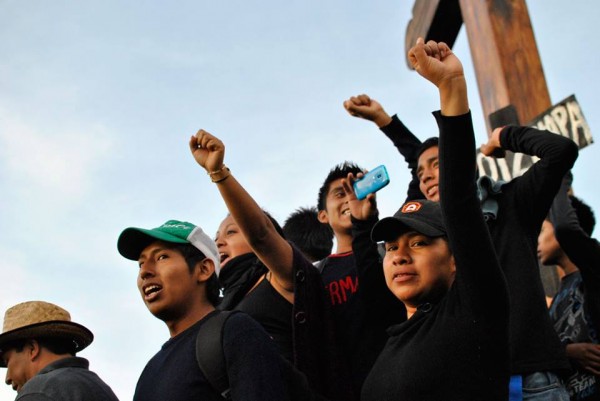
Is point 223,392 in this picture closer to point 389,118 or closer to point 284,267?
point 284,267

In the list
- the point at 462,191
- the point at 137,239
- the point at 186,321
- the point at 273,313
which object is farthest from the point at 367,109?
the point at 462,191

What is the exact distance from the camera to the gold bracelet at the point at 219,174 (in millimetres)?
2570

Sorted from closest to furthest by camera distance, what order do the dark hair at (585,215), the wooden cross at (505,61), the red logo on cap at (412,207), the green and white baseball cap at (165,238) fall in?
the red logo on cap at (412,207) < the green and white baseball cap at (165,238) < the dark hair at (585,215) < the wooden cross at (505,61)

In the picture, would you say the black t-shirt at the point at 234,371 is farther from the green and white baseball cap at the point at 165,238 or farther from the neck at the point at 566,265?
the neck at the point at 566,265

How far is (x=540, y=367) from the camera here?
7.89 feet

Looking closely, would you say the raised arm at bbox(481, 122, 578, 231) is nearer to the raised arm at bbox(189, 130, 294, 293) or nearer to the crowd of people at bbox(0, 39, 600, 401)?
the crowd of people at bbox(0, 39, 600, 401)

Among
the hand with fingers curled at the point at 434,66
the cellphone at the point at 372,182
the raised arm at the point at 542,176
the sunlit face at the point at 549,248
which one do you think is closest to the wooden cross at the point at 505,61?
the sunlit face at the point at 549,248

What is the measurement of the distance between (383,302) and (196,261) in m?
0.73

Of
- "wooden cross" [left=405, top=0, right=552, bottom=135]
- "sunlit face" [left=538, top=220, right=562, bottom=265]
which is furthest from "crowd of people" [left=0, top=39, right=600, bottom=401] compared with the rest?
"wooden cross" [left=405, top=0, right=552, bottom=135]

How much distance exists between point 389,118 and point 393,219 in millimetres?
1484

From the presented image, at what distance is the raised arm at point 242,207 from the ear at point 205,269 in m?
0.19

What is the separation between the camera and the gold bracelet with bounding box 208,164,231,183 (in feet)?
8.43

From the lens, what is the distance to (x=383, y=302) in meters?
2.81

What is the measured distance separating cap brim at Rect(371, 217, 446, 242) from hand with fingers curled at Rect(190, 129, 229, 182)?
1.93 ft
